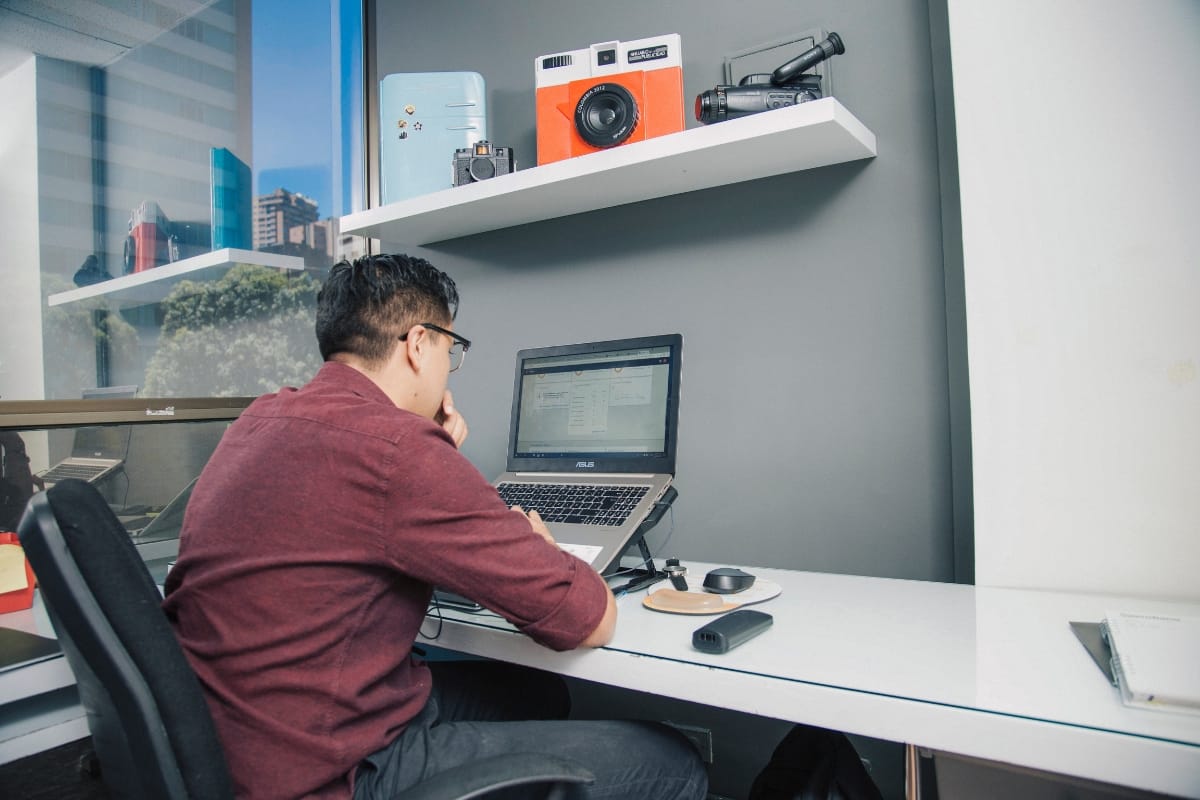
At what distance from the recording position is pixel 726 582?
1301 millimetres

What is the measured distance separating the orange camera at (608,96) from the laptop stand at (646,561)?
78 centimetres

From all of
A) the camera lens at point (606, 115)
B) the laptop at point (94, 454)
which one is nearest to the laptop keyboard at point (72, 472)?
the laptop at point (94, 454)

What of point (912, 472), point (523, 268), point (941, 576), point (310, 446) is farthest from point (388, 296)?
point (941, 576)

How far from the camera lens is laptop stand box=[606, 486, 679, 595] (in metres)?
1.35

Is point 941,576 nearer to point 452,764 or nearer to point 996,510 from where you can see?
point 996,510

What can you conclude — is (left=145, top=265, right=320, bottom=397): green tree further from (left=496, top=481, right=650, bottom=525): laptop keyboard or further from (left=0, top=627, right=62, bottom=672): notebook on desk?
(left=496, top=481, right=650, bottom=525): laptop keyboard

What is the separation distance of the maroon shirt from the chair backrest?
Result: 0.10m

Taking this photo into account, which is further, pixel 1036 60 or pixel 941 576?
pixel 941 576

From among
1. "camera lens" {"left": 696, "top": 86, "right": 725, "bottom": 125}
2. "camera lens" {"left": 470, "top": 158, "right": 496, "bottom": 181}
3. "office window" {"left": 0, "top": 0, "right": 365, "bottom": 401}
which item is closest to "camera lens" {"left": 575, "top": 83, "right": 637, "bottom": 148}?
"camera lens" {"left": 696, "top": 86, "right": 725, "bottom": 125}

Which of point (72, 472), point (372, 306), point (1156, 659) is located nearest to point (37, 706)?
point (72, 472)

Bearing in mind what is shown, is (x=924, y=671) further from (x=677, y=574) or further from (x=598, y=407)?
(x=598, y=407)

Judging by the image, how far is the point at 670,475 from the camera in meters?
1.44

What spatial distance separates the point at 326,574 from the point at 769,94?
1.19 meters

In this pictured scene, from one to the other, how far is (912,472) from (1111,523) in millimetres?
350
